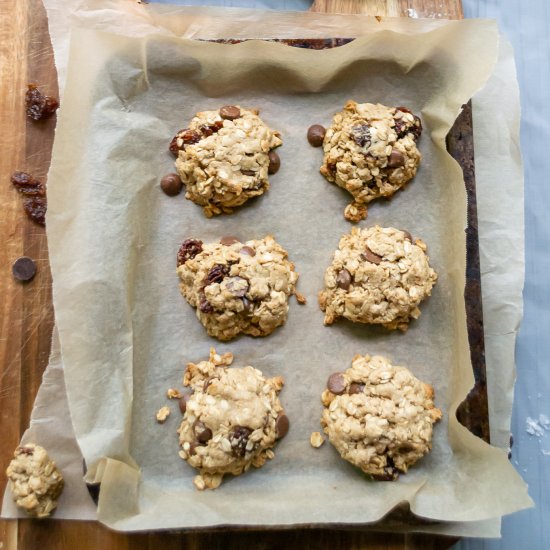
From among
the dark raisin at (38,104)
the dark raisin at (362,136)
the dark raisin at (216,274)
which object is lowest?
the dark raisin at (216,274)

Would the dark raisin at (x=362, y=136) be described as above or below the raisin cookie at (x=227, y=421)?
above

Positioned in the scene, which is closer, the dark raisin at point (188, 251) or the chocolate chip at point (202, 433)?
the chocolate chip at point (202, 433)

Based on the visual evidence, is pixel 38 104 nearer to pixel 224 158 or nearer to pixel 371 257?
pixel 224 158

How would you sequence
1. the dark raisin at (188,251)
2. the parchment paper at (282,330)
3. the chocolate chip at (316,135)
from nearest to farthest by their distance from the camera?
1. the parchment paper at (282,330)
2. the dark raisin at (188,251)
3. the chocolate chip at (316,135)

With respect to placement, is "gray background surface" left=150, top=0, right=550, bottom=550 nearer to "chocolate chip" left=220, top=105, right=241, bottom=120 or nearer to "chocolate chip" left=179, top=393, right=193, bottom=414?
"chocolate chip" left=220, top=105, right=241, bottom=120

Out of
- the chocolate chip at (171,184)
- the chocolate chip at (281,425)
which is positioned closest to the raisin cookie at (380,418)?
the chocolate chip at (281,425)

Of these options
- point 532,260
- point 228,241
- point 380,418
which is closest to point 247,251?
point 228,241

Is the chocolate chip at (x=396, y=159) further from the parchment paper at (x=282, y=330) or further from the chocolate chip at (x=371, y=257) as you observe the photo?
the chocolate chip at (x=371, y=257)

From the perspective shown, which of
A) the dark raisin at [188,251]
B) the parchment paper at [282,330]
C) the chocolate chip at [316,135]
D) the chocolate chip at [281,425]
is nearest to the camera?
the parchment paper at [282,330]
